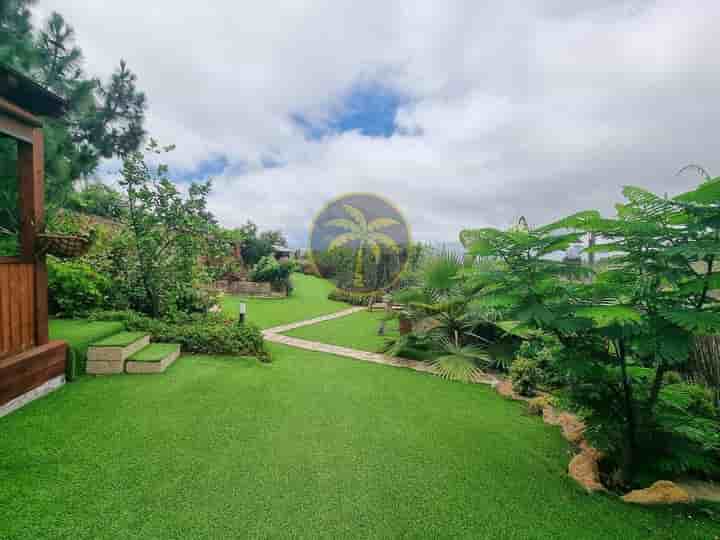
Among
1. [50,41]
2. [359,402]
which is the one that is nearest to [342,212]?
[50,41]

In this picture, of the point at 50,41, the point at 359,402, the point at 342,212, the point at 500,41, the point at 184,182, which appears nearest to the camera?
the point at 359,402

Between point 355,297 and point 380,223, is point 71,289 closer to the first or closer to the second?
point 355,297

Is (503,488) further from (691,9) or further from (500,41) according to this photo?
(500,41)

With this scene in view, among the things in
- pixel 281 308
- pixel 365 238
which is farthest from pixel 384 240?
pixel 281 308

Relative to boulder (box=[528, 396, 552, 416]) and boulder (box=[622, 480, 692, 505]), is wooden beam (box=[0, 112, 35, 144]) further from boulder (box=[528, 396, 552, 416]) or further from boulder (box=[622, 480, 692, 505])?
boulder (box=[528, 396, 552, 416])

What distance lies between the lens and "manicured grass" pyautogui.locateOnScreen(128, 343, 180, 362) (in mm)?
4215

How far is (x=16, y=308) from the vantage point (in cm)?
321

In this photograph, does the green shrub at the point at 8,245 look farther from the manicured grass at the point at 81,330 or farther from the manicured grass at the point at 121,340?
the manicured grass at the point at 121,340

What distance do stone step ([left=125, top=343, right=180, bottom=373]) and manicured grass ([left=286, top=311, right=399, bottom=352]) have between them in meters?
3.06

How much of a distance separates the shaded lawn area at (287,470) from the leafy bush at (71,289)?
2.45 metres

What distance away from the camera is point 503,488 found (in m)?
2.20

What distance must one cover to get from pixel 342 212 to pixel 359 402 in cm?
1367

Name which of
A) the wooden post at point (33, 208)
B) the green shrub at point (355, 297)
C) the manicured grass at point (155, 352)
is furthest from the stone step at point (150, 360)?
the green shrub at point (355, 297)

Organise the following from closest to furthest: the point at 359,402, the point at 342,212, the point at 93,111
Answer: the point at 359,402 → the point at 93,111 → the point at 342,212
